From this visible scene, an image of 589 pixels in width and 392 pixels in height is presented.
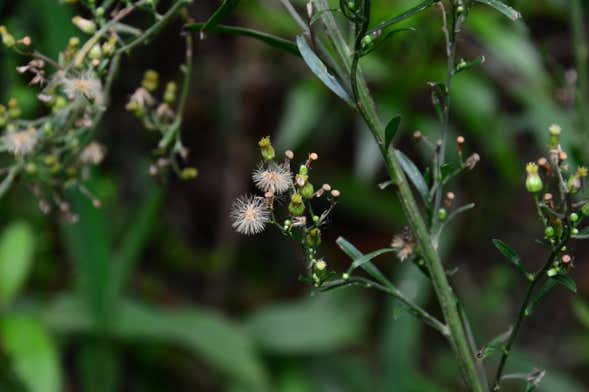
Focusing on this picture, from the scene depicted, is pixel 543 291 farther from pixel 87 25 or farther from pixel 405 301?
pixel 87 25

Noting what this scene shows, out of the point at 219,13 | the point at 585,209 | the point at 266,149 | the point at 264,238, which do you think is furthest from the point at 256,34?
the point at 264,238

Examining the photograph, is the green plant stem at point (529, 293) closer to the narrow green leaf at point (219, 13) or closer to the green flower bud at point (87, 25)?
the narrow green leaf at point (219, 13)

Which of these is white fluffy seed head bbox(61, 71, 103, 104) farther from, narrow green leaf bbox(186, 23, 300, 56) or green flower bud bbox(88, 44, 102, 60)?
narrow green leaf bbox(186, 23, 300, 56)

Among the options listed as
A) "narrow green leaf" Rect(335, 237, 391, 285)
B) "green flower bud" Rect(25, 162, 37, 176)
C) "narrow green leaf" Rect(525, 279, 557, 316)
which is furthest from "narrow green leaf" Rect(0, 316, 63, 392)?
"narrow green leaf" Rect(525, 279, 557, 316)

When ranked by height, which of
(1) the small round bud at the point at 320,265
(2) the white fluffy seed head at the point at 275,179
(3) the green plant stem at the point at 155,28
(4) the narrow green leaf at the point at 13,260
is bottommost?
(4) the narrow green leaf at the point at 13,260

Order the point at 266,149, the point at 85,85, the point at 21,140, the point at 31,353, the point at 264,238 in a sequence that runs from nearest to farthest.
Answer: the point at 266,149 → the point at 85,85 → the point at 21,140 → the point at 31,353 → the point at 264,238

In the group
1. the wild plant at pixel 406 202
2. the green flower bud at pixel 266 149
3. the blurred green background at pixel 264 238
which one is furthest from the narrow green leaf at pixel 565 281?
the blurred green background at pixel 264 238
